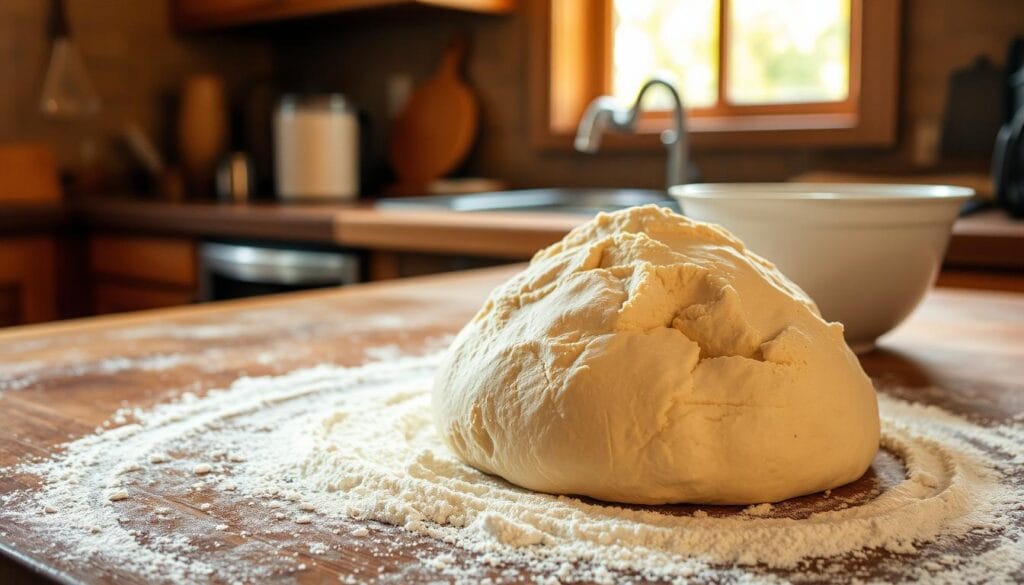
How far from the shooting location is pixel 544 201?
2.54 m

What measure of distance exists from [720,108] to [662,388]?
2084 millimetres

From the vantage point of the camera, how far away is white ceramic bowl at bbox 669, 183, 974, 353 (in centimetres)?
84

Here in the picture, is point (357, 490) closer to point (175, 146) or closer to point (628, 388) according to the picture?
point (628, 388)

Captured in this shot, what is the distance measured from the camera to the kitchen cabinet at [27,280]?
8.42 ft

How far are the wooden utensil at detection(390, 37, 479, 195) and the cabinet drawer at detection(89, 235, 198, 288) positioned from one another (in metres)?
0.69

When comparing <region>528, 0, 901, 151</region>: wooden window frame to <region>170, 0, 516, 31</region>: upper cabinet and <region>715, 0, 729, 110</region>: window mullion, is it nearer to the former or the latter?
<region>715, 0, 729, 110</region>: window mullion

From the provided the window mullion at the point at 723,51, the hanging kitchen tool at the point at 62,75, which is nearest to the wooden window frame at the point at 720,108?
the window mullion at the point at 723,51

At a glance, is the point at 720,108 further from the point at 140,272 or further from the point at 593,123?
the point at 140,272

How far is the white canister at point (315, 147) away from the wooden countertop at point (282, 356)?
157 centimetres

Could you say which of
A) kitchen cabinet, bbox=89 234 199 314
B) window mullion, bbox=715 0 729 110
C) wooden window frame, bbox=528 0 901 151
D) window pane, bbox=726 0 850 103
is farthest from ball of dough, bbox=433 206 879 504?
kitchen cabinet, bbox=89 234 199 314

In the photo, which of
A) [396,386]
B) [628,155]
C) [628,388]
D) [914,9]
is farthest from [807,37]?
[628,388]

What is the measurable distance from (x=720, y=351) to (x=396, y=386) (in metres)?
0.31

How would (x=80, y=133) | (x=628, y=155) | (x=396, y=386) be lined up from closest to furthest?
(x=396, y=386) → (x=628, y=155) → (x=80, y=133)

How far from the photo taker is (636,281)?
591 mm
